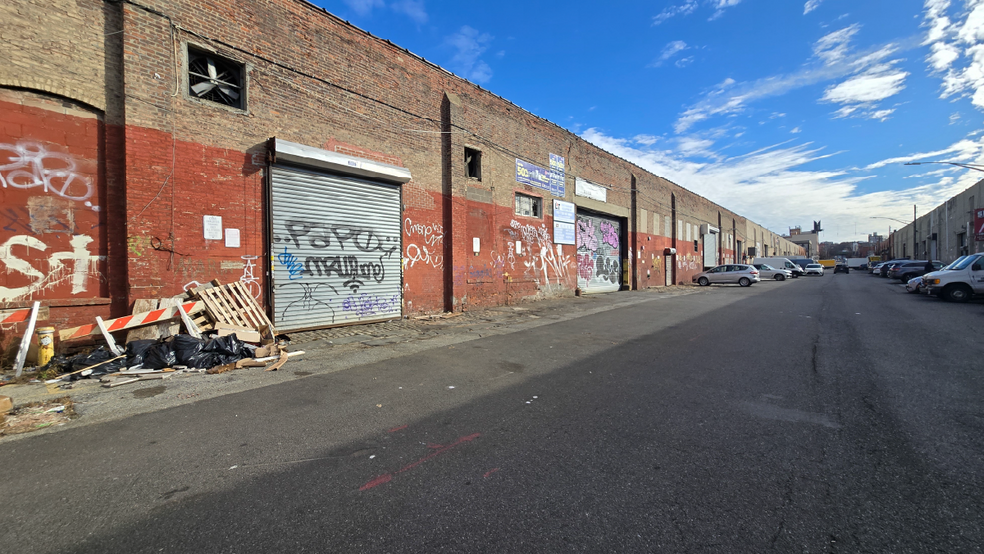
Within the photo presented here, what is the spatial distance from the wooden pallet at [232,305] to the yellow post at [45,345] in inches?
76.0

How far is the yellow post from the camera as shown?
6.18 m

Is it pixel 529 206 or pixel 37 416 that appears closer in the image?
pixel 37 416

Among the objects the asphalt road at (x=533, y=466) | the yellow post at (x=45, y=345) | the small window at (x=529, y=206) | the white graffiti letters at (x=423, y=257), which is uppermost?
the small window at (x=529, y=206)

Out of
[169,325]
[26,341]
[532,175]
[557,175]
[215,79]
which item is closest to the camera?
[26,341]

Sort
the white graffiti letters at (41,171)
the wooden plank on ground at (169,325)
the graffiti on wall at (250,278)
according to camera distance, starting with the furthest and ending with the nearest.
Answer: the graffiti on wall at (250,278)
the wooden plank on ground at (169,325)
the white graffiti letters at (41,171)

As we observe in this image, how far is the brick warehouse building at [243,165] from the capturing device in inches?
267

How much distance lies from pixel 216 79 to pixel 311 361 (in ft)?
20.0

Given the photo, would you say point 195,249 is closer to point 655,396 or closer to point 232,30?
point 232,30

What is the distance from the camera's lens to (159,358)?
6.28 meters

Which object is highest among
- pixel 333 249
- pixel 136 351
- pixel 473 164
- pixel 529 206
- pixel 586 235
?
pixel 473 164

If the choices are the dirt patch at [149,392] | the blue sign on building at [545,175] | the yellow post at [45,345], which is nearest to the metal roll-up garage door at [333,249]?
the yellow post at [45,345]

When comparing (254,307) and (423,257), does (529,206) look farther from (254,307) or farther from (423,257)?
(254,307)

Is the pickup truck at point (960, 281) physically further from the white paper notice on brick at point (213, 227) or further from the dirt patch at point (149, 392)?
the white paper notice on brick at point (213, 227)

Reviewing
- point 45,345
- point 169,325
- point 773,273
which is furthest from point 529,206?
point 773,273
